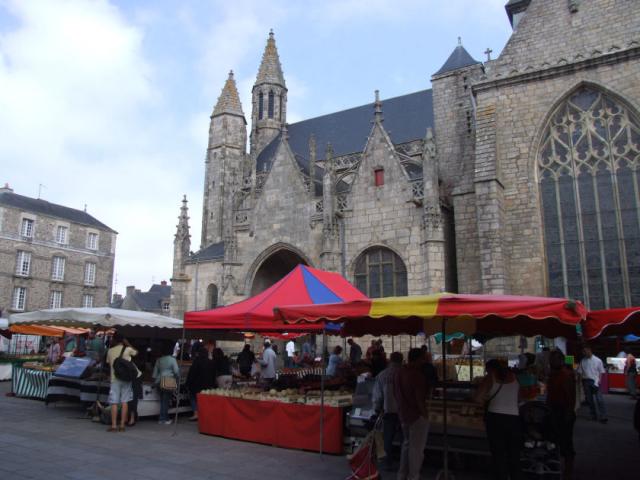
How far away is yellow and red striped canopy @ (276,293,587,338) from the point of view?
4.88 m

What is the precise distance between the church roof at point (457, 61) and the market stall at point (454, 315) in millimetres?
14306

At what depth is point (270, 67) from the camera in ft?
104

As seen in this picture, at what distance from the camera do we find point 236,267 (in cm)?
1991

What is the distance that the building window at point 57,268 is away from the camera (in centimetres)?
3372

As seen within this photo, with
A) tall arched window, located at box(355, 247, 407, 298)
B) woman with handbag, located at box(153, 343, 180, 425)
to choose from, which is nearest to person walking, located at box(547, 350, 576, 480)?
woman with handbag, located at box(153, 343, 180, 425)

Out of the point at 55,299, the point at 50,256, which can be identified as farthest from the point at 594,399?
the point at 50,256

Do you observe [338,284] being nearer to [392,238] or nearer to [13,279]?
[392,238]

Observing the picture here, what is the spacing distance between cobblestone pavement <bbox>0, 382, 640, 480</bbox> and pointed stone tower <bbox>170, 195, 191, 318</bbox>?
1341 cm

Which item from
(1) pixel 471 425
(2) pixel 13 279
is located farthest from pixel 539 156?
(2) pixel 13 279

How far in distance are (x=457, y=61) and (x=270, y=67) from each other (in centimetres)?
1451

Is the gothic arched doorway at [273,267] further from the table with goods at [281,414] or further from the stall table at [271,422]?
the stall table at [271,422]

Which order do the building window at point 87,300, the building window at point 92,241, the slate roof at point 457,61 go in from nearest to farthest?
the slate roof at point 457,61 < the building window at point 87,300 < the building window at point 92,241

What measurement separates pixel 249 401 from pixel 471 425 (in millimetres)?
3285

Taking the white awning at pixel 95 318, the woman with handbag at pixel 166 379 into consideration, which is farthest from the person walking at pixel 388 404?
the white awning at pixel 95 318
